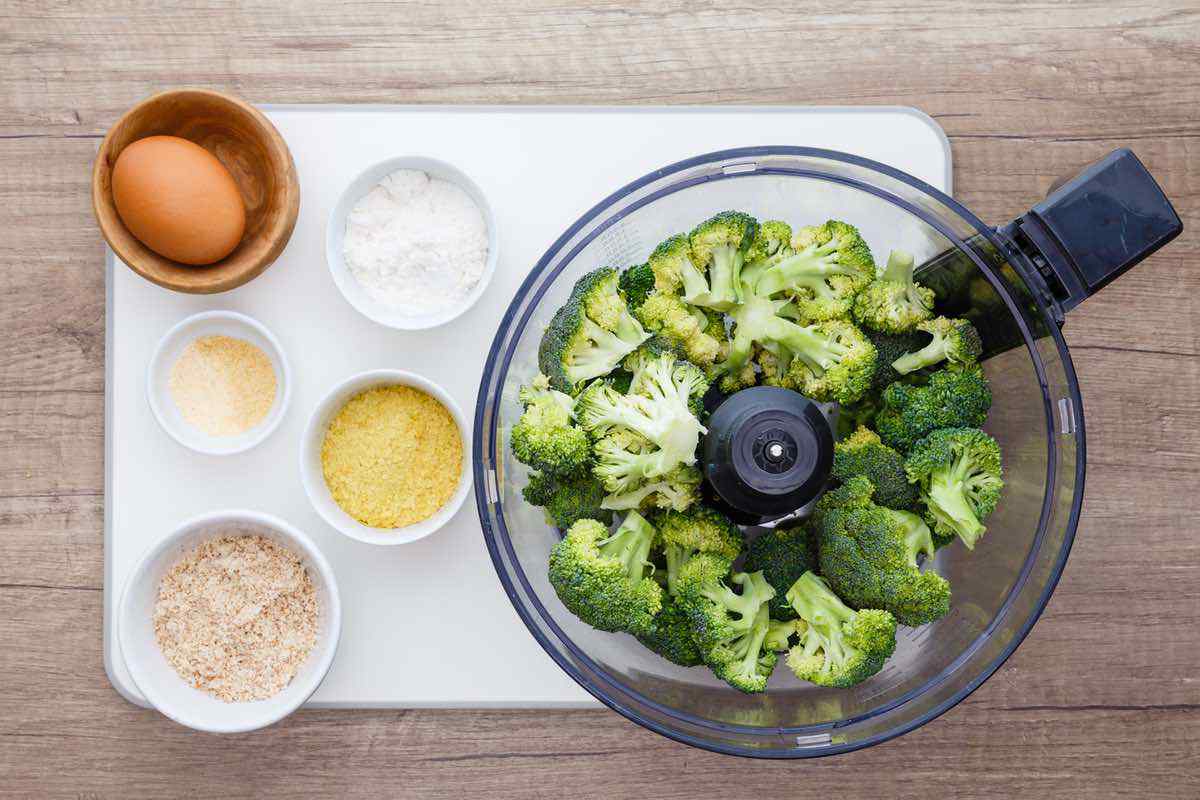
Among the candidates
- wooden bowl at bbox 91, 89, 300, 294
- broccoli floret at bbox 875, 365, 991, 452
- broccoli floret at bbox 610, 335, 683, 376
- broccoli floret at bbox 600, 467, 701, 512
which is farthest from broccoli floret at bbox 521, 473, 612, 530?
wooden bowl at bbox 91, 89, 300, 294

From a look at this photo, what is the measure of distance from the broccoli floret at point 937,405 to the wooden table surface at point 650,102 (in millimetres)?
360

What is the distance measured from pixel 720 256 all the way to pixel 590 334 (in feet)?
0.58

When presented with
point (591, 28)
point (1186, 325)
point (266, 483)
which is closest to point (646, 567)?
point (266, 483)

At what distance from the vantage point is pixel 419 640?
130 cm

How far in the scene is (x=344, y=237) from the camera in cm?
127

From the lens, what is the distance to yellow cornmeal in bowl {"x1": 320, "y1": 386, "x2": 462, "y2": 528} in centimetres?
126

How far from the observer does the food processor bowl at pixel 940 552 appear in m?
1.10

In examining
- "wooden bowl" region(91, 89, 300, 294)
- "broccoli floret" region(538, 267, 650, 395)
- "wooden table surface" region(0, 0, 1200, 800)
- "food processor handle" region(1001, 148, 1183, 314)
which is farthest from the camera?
"wooden table surface" region(0, 0, 1200, 800)

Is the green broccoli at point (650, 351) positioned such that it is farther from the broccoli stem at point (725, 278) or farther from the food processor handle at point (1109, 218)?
the food processor handle at point (1109, 218)

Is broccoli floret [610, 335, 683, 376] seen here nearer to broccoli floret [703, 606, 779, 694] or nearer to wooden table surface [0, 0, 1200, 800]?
broccoli floret [703, 606, 779, 694]

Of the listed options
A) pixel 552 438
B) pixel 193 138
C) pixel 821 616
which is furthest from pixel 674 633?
pixel 193 138

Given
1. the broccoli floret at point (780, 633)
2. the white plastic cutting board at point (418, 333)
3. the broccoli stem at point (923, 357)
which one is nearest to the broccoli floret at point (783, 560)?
the broccoli floret at point (780, 633)

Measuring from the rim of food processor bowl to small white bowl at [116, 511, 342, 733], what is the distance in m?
0.27

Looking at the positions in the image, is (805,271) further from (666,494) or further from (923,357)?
(666,494)
